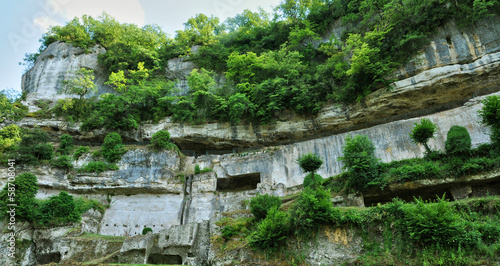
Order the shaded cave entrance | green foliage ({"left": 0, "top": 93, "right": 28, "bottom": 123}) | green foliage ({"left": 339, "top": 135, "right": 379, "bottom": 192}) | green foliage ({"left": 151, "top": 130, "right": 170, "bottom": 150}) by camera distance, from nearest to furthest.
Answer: green foliage ({"left": 339, "top": 135, "right": 379, "bottom": 192}), green foliage ({"left": 151, "top": 130, "right": 170, "bottom": 150}), the shaded cave entrance, green foliage ({"left": 0, "top": 93, "right": 28, "bottom": 123})

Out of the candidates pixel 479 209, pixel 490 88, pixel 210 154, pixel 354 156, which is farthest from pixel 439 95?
pixel 210 154

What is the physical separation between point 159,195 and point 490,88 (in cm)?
2403

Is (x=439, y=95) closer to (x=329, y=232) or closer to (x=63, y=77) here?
(x=329, y=232)

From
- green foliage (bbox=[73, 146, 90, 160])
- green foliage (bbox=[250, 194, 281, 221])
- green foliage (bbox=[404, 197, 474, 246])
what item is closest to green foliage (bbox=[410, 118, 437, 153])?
green foliage (bbox=[404, 197, 474, 246])

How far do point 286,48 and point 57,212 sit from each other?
21899mm

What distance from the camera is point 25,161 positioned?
71.4ft

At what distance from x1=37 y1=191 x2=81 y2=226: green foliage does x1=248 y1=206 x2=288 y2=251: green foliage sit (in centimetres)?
1242

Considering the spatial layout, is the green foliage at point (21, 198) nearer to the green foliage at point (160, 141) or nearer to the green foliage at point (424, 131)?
the green foliage at point (160, 141)

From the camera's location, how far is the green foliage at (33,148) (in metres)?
21.8

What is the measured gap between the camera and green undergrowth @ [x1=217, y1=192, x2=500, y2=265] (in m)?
9.59

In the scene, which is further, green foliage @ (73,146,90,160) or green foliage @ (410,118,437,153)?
green foliage @ (73,146,90,160)

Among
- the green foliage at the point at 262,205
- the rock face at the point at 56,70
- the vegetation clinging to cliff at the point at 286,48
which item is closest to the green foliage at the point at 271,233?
the green foliage at the point at 262,205

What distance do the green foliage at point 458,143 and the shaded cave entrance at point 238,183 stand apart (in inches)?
518

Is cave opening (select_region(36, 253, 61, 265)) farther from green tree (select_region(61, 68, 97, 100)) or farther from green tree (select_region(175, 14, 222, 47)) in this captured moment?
green tree (select_region(175, 14, 222, 47))
